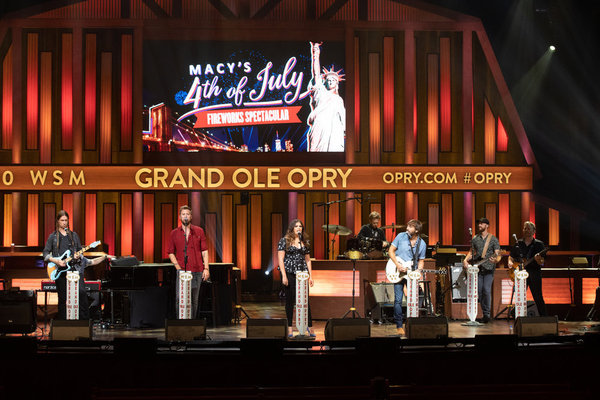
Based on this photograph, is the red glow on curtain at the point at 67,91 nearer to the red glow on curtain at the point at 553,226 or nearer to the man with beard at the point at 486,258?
the man with beard at the point at 486,258

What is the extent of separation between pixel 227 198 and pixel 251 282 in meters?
1.94

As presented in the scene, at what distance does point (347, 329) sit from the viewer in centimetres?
691

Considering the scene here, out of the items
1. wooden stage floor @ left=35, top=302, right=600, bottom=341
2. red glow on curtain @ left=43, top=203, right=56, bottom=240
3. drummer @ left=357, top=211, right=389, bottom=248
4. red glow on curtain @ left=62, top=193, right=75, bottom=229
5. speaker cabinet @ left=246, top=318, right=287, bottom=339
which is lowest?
wooden stage floor @ left=35, top=302, right=600, bottom=341

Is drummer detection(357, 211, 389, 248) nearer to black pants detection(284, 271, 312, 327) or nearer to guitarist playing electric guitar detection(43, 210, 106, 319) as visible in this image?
black pants detection(284, 271, 312, 327)

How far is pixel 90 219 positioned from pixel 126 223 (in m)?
0.76

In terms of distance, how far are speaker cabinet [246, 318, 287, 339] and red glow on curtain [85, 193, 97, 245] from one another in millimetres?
8819

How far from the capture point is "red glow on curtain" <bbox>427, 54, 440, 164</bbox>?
15164 millimetres

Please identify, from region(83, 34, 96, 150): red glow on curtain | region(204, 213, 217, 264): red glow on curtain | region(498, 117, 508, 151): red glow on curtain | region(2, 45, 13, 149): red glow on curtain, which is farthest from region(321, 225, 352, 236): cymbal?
region(2, 45, 13, 149): red glow on curtain

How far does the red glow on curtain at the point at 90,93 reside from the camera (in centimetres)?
1488

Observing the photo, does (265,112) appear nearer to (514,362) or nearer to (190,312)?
(190,312)

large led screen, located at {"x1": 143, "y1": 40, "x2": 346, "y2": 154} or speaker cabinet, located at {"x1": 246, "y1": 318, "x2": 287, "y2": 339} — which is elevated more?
large led screen, located at {"x1": 143, "y1": 40, "x2": 346, "y2": 154}

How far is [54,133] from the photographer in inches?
591

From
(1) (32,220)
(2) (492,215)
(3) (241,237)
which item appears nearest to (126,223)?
(1) (32,220)

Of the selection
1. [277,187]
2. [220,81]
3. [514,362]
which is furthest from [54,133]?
[514,362]
